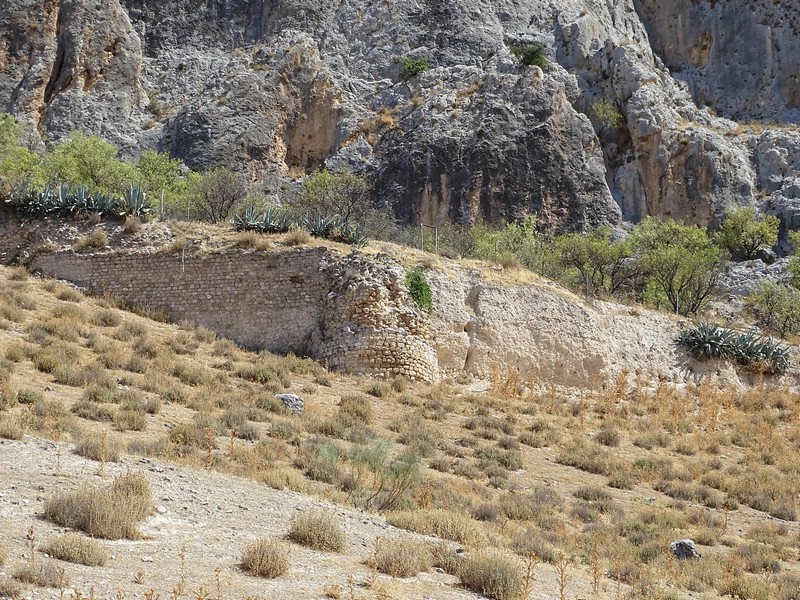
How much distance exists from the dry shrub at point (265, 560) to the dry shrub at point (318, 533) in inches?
36.7

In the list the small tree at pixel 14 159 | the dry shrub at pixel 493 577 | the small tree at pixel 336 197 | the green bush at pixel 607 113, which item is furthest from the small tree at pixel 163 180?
the dry shrub at pixel 493 577

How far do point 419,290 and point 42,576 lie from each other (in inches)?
650

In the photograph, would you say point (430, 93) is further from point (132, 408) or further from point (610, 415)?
point (132, 408)

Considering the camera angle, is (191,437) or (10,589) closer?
(10,589)

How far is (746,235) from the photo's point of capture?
47.4m

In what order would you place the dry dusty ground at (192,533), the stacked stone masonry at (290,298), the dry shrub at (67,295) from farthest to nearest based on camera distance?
1. the dry shrub at (67,295)
2. the stacked stone masonry at (290,298)
3. the dry dusty ground at (192,533)

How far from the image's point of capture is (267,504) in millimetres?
10367

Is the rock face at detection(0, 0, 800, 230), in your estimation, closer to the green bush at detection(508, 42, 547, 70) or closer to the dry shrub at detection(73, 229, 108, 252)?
the green bush at detection(508, 42, 547, 70)

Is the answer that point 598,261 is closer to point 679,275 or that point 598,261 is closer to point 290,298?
point 679,275

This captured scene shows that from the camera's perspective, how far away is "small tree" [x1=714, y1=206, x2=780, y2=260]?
47.1 meters

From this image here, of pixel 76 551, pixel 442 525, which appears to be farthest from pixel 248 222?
pixel 76 551

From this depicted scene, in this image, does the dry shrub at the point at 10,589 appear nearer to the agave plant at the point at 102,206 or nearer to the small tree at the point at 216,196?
the agave plant at the point at 102,206

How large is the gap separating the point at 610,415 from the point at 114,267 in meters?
12.9

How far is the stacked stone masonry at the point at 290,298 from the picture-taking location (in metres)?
21.8
